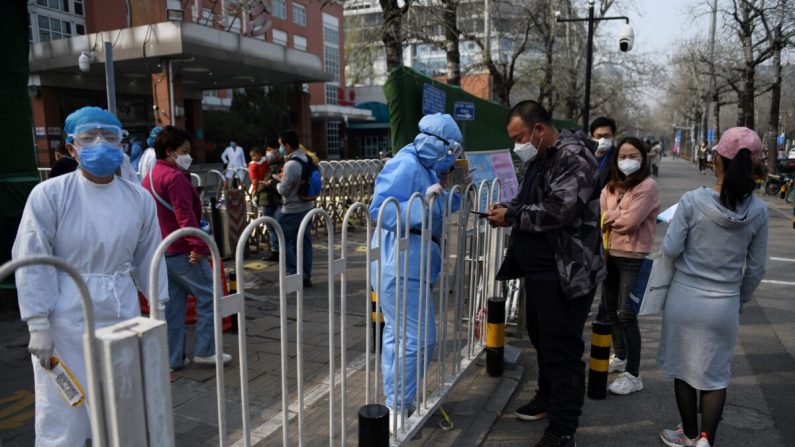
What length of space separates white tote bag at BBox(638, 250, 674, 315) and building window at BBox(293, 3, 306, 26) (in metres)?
40.3

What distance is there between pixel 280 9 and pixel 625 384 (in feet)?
127

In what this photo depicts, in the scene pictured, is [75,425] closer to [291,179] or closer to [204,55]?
[291,179]

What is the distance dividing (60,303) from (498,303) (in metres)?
2.69

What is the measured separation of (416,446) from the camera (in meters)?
3.11

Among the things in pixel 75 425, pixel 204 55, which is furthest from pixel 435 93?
pixel 204 55

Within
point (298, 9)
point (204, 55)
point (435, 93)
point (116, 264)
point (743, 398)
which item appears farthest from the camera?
point (298, 9)

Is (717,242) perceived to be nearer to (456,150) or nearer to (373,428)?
(456,150)

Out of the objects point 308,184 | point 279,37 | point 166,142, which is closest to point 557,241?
point 166,142

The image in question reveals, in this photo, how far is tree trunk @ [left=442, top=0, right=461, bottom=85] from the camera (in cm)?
1312

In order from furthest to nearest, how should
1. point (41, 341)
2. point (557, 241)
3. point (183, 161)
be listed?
point (183, 161), point (557, 241), point (41, 341)

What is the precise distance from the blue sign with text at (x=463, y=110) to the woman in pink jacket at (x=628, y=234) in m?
2.37

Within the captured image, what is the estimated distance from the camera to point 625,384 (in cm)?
382

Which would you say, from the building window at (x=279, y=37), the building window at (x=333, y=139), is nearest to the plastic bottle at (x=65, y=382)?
the building window at (x=279, y=37)

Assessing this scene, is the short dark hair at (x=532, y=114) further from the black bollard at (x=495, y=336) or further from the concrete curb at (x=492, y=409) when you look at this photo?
the concrete curb at (x=492, y=409)
